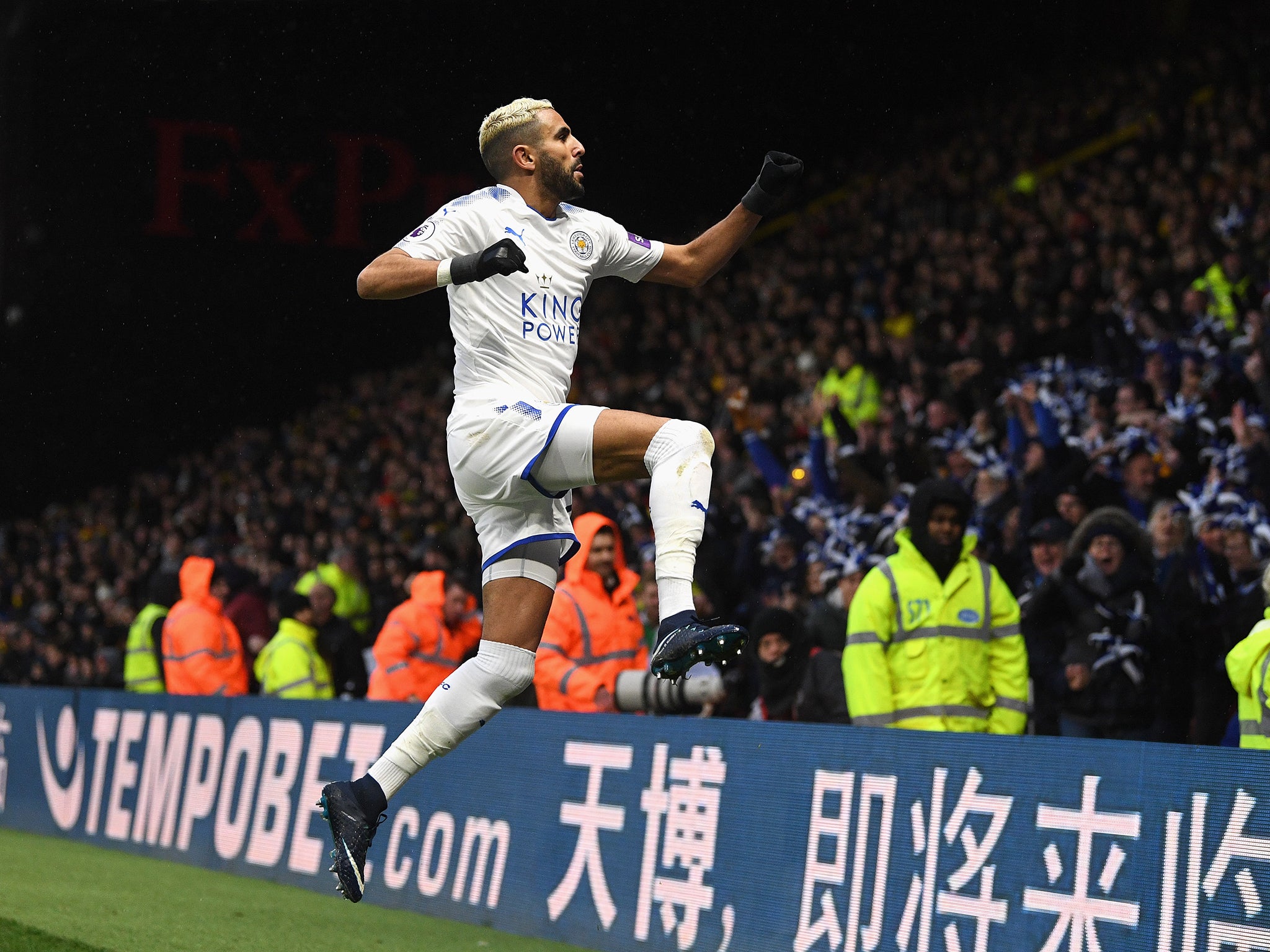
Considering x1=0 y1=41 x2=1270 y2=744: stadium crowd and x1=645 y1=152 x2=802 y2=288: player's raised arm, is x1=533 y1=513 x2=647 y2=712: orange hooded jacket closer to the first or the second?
x1=0 y1=41 x2=1270 y2=744: stadium crowd

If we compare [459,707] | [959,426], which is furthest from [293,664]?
[459,707]

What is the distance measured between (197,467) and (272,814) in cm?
1628

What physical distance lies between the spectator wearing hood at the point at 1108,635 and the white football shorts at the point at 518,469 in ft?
11.1

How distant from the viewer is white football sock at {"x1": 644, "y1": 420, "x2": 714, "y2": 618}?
13.6 ft

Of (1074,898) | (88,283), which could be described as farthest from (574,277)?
(88,283)

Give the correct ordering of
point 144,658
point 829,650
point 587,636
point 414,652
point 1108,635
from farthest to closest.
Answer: point 144,658
point 414,652
point 587,636
point 829,650
point 1108,635

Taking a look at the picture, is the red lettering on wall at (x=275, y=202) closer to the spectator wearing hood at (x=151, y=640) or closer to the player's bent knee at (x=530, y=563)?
the spectator wearing hood at (x=151, y=640)

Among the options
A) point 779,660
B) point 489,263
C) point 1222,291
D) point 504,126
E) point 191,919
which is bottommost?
point 191,919

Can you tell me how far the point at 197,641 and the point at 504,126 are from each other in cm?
702

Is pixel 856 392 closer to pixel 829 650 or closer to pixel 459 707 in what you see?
pixel 829 650

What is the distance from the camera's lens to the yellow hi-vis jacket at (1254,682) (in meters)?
5.43

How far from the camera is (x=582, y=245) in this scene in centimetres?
469

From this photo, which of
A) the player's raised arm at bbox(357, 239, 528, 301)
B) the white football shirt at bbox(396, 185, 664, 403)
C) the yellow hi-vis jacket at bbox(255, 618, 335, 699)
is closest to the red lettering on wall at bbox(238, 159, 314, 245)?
the yellow hi-vis jacket at bbox(255, 618, 335, 699)

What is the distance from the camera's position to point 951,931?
521cm
